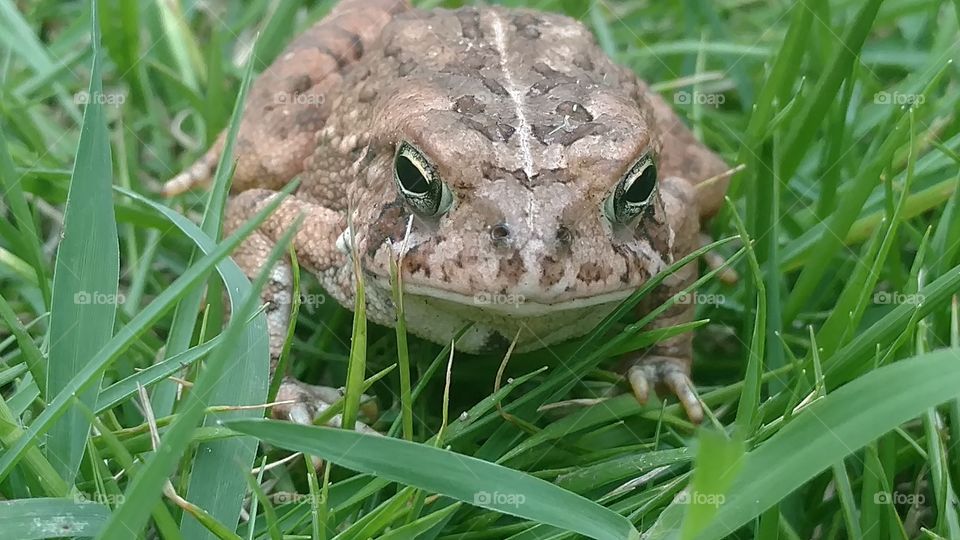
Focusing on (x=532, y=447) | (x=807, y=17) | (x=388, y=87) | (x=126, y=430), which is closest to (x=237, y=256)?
(x=388, y=87)

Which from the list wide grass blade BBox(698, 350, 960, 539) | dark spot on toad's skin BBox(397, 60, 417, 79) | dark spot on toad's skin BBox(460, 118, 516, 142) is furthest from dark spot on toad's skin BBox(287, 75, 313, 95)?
wide grass blade BBox(698, 350, 960, 539)

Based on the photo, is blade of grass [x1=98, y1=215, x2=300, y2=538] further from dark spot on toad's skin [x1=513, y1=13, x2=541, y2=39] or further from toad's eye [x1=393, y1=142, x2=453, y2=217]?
dark spot on toad's skin [x1=513, y1=13, x2=541, y2=39]

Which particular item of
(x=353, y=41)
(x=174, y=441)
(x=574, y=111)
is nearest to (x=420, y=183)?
(x=574, y=111)

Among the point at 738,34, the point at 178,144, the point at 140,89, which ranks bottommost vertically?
the point at 738,34

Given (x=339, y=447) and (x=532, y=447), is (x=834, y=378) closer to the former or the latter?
(x=532, y=447)

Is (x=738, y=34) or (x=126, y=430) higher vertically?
(x=126, y=430)
